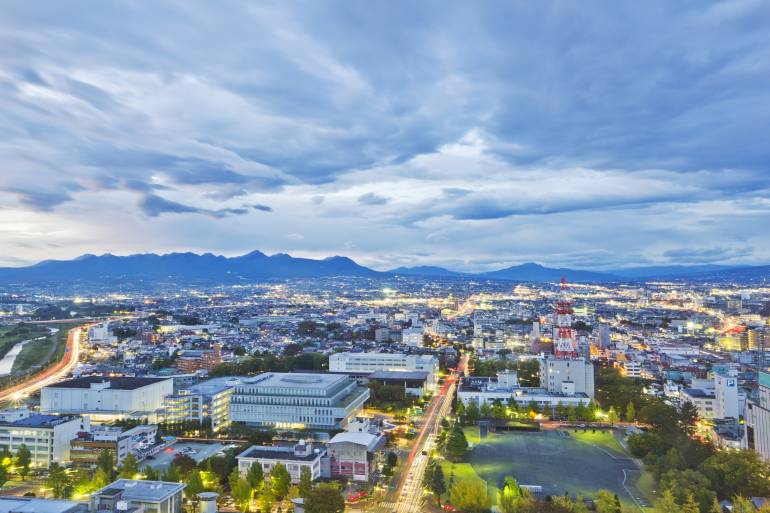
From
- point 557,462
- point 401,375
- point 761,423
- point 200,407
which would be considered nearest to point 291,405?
point 200,407

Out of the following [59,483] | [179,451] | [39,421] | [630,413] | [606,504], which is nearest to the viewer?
[606,504]

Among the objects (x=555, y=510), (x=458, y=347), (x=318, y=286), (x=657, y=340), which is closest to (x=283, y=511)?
(x=555, y=510)

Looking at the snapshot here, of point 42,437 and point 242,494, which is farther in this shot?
point 42,437

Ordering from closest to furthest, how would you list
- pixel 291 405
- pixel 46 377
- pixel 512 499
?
pixel 512 499
pixel 291 405
pixel 46 377

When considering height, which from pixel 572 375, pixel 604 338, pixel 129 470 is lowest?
pixel 129 470

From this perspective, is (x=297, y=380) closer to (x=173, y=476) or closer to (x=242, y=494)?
(x=173, y=476)

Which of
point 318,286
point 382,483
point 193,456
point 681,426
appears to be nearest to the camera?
point 382,483

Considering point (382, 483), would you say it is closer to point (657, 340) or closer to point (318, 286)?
point (657, 340)
